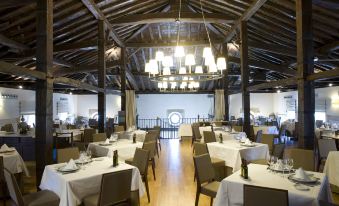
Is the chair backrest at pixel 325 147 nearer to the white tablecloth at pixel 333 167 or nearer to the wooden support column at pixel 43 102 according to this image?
the white tablecloth at pixel 333 167

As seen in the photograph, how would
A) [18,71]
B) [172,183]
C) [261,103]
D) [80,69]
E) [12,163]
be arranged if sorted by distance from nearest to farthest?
1. [18,71]
2. [12,163]
3. [172,183]
4. [80,69]
5. [261,103]

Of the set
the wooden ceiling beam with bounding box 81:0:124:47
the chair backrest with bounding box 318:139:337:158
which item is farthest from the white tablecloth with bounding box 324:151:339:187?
the wooden ceiling beam with bounding box 81:0:124:47

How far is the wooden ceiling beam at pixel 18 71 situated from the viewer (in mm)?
3287

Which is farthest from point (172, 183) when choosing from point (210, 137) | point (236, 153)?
point (210, 137)

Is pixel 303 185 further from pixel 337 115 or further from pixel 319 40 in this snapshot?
pixel 337 115

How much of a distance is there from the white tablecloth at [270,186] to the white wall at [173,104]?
14661mm

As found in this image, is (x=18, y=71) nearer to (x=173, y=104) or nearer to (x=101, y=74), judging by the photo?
(x=101, y=74)

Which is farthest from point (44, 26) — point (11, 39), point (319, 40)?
point (319, 40)

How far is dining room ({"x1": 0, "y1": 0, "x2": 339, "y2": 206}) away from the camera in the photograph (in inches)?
126

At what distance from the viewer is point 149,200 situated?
14.4ft

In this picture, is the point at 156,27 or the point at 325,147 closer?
the point at 325,147

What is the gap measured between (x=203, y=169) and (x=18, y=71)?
310 cm

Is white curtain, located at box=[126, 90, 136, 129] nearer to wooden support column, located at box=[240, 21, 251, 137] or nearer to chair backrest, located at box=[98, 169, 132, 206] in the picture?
wooden support column, located at box=[240, 21, 251, 137]

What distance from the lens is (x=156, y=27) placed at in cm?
982
